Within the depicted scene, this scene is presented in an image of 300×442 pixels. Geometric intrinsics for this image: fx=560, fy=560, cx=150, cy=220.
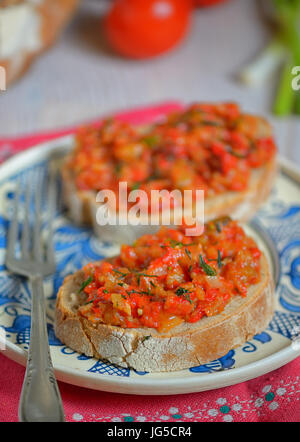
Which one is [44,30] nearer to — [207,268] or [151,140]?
[151,140]

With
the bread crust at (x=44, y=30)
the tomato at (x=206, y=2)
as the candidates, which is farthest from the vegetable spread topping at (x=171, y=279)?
the tomato at (x=206, y=2)

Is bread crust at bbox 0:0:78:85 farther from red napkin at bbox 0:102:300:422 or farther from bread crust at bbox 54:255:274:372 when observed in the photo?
red napkin at bbox 0:102:300:422

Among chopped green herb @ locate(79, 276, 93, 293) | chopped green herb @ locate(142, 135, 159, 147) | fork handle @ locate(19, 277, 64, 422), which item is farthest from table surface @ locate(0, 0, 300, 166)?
fork handle @ locate(19, 277, 64, 422)

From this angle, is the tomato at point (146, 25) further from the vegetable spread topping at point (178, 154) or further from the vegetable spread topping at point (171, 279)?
the vegetable spread topping at point (171, 279)

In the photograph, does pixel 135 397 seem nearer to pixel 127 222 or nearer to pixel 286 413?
pixel 286 413

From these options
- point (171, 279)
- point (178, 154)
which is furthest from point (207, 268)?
point (178, 154)
